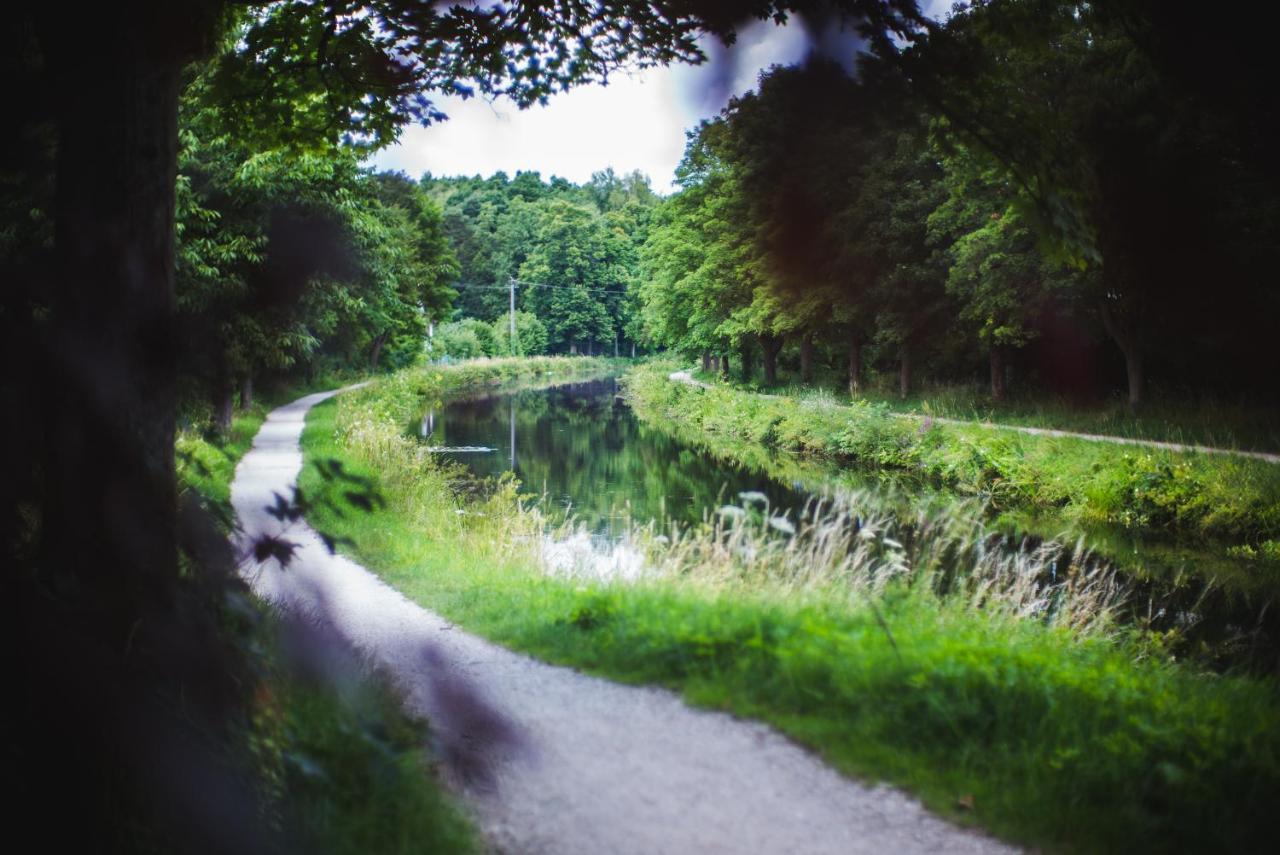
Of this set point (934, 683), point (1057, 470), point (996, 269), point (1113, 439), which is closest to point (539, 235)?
point (934, 683)

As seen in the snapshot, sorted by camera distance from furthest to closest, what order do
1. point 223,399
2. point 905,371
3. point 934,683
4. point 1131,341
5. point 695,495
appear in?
1. point 905,371
2. point 1131,341
3. point 695,495
4. point 934,683
5. point 223,399

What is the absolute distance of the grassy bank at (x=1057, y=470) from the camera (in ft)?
43.7

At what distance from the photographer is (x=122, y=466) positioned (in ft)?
6.15

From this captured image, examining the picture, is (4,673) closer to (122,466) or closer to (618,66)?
(122,466)

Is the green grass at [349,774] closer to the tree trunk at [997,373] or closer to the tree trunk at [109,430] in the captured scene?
the tree trunk at [109,430]

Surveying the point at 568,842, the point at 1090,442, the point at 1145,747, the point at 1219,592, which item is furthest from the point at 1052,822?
the point at 1090,442

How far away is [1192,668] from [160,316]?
8202mm

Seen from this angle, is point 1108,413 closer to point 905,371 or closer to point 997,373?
point 997,373

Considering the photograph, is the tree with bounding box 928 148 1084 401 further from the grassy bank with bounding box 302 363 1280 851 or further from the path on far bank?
the grassy bank with bounding box 302 363 1280 851

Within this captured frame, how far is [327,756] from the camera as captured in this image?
2771 mm

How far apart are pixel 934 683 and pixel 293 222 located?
4042 mm

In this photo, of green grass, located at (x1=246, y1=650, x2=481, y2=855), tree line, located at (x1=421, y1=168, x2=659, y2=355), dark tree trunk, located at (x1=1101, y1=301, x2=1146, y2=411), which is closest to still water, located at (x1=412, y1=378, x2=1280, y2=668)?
tree line, located at (x1=421, y1=168, x2=659, y2=355)

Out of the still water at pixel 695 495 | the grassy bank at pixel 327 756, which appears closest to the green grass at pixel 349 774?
the grassy bank at pixel 327 756

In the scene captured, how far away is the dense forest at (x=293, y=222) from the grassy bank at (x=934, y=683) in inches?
17.5
